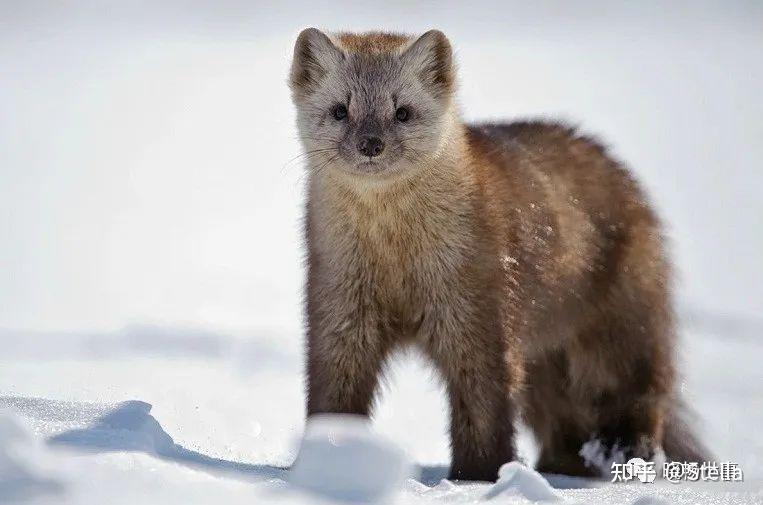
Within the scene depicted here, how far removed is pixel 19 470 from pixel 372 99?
10.8 feet

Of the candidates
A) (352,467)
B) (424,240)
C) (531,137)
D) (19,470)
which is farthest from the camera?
(531,137)

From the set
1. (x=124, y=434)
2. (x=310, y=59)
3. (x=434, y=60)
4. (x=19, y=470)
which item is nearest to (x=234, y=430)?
(x=310, y=59)

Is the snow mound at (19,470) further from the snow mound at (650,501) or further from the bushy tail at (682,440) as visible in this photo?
the bushy tail at (682,440)

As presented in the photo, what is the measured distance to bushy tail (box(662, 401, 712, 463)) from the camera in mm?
8883

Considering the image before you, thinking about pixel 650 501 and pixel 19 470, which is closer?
pixel 19 470

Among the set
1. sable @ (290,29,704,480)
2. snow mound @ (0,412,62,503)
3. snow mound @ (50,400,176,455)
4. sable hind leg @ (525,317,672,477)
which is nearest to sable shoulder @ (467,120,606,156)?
sable @ (290,29,704,480)

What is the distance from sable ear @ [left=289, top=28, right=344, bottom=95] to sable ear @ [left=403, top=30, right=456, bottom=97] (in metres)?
0.41

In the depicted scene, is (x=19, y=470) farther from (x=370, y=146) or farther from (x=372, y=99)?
(x=372, y=99)

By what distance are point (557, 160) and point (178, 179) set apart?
1649 centimetres

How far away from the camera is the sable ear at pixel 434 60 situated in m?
7.44

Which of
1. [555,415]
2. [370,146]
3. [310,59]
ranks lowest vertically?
[555,415]

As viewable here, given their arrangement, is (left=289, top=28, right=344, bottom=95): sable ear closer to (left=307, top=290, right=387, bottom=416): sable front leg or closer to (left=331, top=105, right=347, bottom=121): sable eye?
(left=331, top=105, right=347, bottom=121): sable eye

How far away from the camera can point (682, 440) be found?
29.5 ft

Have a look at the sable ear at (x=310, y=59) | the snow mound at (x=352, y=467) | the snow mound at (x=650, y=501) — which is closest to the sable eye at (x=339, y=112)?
the sable ear at (x=310, y=59)
